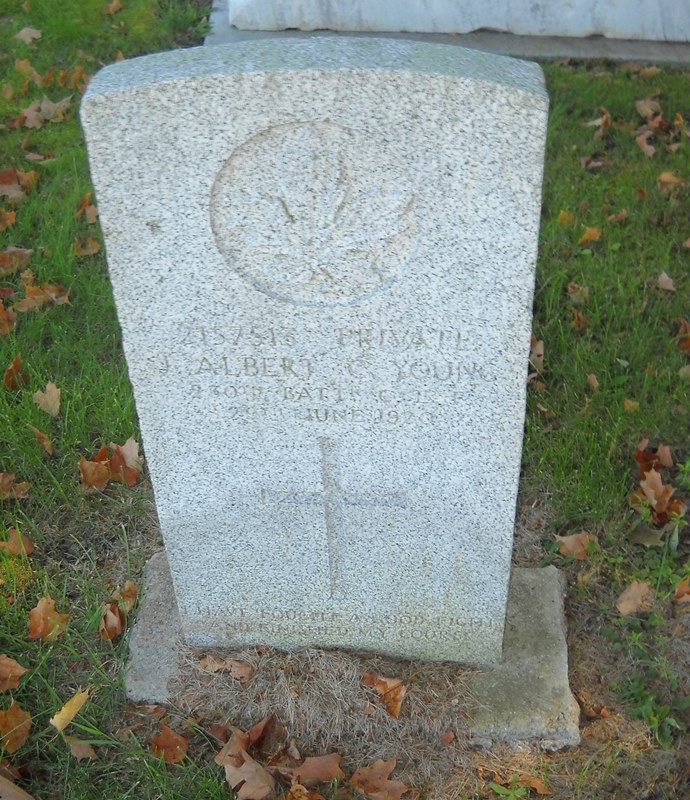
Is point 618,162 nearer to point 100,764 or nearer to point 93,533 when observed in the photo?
point 93,533

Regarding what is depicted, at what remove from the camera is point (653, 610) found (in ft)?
8.38

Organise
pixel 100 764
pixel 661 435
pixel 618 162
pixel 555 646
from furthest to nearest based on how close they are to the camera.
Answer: pixel 618 162 < pixel 661 435 < pixel 555 646 < pixel 100 764

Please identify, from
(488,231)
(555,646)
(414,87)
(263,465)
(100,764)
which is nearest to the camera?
(414,87)

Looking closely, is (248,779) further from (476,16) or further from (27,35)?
(27,35)

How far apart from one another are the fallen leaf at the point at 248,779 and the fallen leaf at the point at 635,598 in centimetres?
112

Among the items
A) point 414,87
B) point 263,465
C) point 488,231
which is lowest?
point 263,465

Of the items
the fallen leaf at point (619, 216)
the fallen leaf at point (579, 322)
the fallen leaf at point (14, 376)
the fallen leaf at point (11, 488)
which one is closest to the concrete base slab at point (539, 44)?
the fallen leaf at point (619, 216)

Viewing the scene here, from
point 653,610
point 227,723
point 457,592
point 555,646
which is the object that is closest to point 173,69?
point 457,592

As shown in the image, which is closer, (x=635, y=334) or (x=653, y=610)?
(x=653, y=610)

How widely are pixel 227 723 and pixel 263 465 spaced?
0.71 meters

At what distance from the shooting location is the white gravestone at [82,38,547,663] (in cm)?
154

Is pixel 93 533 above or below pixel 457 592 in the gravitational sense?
below

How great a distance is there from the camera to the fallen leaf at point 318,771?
6.99ft

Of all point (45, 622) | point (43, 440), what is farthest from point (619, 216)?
point (45, 622)
